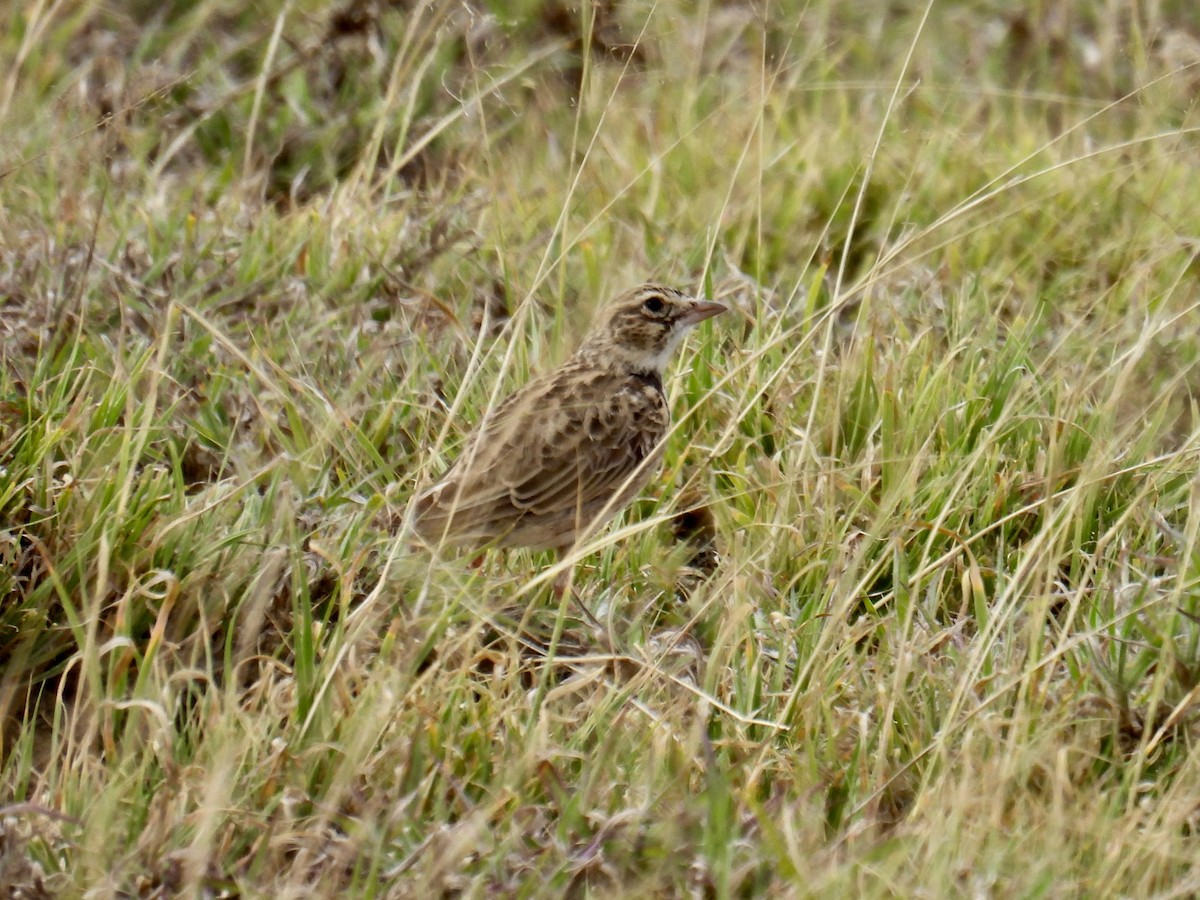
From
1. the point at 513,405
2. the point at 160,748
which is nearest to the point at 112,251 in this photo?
the point at 513,405

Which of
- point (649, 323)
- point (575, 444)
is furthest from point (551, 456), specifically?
point (649, 323)

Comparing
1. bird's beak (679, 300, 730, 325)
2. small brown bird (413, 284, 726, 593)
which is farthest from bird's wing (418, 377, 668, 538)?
bird's beak (679, 300, 730, 325)

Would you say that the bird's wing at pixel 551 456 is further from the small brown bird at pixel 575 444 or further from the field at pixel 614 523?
the field at pixel 614 523

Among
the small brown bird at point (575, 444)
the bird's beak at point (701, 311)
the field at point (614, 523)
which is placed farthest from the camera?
the bird's beak at point (701, 311)

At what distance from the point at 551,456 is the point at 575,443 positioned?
9 centimetres

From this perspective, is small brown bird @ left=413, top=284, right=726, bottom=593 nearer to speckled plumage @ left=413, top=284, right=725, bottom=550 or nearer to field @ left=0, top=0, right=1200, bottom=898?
speckled plumage @ left=413, top=284, right=725, bottom=550

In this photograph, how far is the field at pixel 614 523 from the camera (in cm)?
361

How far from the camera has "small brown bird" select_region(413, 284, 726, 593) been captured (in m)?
4.81

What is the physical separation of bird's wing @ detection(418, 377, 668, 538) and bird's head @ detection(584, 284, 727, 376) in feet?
0.33

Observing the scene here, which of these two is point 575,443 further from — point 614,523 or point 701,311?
point 701,311

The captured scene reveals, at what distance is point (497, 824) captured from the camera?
375cm

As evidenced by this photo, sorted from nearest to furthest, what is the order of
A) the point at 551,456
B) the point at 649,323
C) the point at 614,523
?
the point at 551,456 < the point at 614,523 < the point at 649,323

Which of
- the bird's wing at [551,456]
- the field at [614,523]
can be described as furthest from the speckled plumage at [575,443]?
the field at [614,523]

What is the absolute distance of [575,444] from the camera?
5.08 metres
